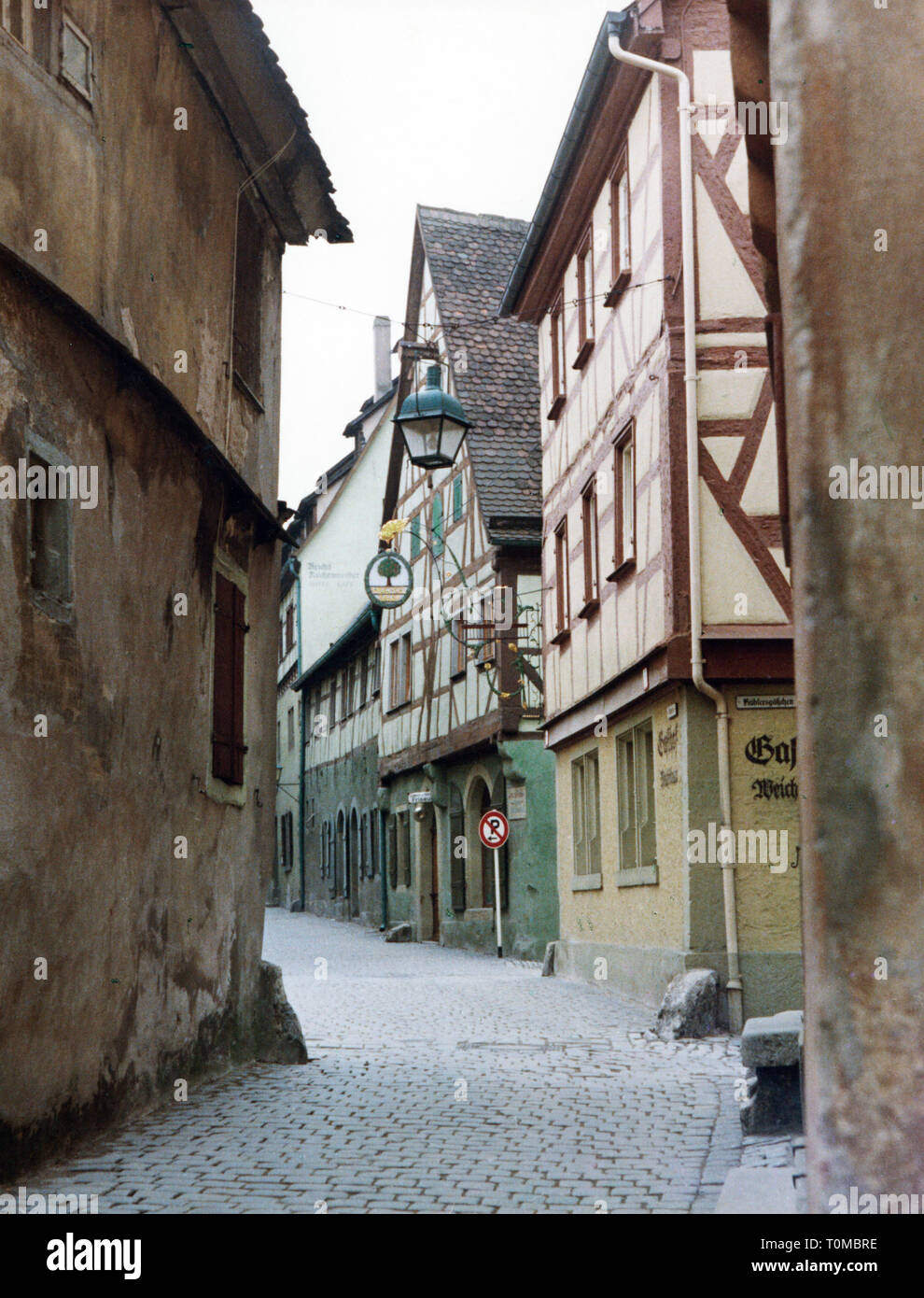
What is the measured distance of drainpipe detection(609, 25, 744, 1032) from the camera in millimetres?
12586

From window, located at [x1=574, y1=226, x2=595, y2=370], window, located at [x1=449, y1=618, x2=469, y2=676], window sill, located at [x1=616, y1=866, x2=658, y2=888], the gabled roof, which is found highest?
window, located at [x1=574, y1=226, x2=595, y2=370]

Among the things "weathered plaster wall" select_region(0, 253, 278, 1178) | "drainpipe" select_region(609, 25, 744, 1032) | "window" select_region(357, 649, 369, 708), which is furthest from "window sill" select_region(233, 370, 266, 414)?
"window" select_region(357, 649, 369, 708)

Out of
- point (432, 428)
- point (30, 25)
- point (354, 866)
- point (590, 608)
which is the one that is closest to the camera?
point (30, 25)

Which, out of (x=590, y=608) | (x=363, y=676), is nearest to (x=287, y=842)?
(x=363, y=676)

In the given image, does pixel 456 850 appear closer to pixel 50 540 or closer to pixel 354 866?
pixel 354 866

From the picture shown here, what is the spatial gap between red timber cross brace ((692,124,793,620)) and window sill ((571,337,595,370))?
129 inches

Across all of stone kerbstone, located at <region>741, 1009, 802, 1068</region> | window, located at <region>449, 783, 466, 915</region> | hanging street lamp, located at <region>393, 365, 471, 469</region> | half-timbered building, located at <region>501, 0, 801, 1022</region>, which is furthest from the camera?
window, located at <region>449, 783, 466, 915</region>

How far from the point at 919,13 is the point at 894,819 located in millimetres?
2028

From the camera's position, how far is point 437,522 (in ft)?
87.6

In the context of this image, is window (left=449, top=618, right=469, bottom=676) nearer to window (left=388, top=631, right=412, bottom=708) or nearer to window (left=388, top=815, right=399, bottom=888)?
window (left=388, top=631, right=412, bottom=708)

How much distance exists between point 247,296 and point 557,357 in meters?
8.56

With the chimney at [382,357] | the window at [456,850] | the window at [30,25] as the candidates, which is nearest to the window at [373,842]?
the window at [456,850]
